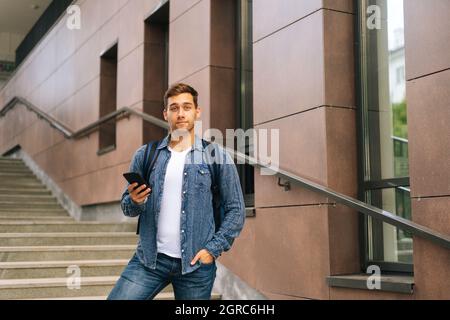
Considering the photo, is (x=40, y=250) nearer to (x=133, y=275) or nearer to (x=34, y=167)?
(x=133, y=275)

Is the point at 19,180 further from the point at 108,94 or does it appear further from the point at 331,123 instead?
the point at 331,123

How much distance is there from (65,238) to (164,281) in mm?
4061

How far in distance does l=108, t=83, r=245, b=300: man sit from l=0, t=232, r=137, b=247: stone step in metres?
3.88

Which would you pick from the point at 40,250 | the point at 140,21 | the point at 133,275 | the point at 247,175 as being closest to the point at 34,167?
the point at 140,21

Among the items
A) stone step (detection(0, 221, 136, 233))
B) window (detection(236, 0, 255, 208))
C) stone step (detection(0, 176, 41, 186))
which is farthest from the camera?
stone step (detection(0, 176, 41, 186))

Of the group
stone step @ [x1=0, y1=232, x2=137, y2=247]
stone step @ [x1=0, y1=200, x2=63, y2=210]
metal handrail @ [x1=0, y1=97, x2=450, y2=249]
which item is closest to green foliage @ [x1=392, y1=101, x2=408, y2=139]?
metal handrail @ [x1=0, y1=97, x2=450, y2=249]

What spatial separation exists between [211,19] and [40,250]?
110 inches

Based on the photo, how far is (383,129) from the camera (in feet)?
14.3

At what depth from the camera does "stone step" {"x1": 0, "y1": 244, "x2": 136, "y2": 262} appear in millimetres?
5730

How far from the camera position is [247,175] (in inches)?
230

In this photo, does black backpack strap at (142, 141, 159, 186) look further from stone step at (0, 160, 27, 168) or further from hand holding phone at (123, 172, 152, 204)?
stone step at (0, 160, 27, 168)

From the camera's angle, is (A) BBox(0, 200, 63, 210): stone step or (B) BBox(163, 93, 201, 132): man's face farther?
(A) BBox(0, 200, 63, 210): stone step

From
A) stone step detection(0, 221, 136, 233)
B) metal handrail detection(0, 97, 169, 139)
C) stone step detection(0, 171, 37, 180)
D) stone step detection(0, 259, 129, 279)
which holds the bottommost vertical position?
stone step detection(0, 259, 129, 279)

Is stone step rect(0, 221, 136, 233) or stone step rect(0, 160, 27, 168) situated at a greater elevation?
stone step rect(0, 160, 27, 168)
